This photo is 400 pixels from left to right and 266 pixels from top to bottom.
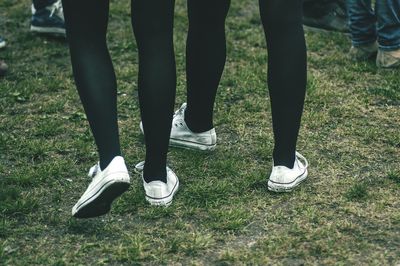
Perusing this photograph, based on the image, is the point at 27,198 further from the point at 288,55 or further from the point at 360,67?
the point at 360,67

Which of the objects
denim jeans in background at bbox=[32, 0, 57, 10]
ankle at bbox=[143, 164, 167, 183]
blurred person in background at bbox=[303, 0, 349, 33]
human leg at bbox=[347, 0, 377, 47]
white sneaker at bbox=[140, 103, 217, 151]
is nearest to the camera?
ankle at bbox=[143, 164, 167, 183]

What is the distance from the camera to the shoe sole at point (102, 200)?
332cm

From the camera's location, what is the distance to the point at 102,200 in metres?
3.37

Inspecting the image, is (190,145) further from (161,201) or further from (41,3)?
(41,3)

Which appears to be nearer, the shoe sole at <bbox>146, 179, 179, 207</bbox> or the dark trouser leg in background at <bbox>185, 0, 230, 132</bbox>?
the shoe sole at <bbox>146, 179, 179, 207</bbox>

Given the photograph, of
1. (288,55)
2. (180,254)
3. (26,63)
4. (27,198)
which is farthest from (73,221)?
(26,63)

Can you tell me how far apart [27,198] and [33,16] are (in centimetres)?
285

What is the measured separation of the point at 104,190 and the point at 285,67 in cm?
100

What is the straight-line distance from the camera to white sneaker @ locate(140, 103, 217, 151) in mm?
4266

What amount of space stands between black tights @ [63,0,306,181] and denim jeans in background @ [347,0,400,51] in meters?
1.90

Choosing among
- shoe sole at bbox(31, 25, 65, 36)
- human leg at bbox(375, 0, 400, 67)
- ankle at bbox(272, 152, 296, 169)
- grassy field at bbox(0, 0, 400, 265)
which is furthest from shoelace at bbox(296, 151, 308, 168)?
shoe sole at bbox(31, 25, 65, 36)

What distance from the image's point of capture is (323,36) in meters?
6.07

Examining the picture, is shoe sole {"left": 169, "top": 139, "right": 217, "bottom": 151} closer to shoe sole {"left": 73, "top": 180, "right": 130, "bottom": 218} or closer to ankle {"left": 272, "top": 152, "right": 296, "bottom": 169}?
ankle {"left": 272, "top": 152, "right": 296, "bottom": 169}

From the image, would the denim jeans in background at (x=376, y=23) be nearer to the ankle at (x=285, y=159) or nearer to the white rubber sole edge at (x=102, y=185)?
the ankle at (x=285, y=159)
